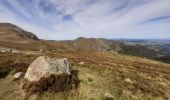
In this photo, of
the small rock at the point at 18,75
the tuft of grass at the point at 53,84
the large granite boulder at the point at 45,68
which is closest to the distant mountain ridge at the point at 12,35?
the small rock at the point at 18,75

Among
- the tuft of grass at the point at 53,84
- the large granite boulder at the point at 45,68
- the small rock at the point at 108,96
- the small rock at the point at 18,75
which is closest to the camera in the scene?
the small rock at the point at 108,96

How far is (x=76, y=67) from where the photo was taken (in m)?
→ 29.6

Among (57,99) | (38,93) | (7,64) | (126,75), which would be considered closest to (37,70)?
(38,93)

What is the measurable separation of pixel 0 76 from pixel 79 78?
10629mm

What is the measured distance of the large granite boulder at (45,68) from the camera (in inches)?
924

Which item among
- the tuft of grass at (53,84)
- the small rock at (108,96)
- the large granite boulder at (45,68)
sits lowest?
the small rock at (108,96)

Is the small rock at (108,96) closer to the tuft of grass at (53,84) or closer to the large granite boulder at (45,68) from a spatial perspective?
the tuft of grass at (53,84)

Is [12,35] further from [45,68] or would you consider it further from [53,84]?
[53,84]

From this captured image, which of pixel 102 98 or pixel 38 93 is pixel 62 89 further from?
pixel 102 98

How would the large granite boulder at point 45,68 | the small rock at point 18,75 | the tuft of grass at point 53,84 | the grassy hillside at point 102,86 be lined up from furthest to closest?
the small rock at point 18,75, the large granite boulder at point 45,68, the tuft of grass at point 53,84, the grassy hillside at point 102,86

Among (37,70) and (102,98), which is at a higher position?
(37,70)

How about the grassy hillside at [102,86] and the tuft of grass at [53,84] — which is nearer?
the grassy hillside at [102,86]

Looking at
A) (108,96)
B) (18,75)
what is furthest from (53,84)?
(108,96)

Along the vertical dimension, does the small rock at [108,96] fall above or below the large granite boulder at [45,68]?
below
